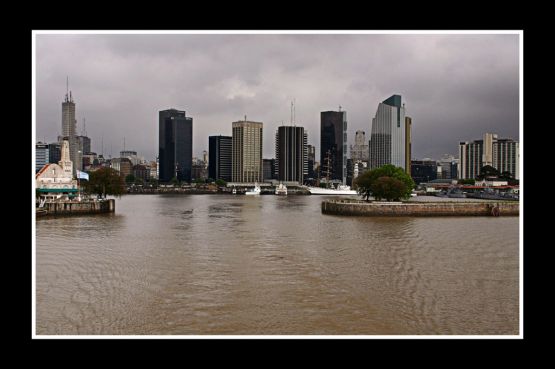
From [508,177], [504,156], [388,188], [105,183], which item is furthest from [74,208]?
[504,156]

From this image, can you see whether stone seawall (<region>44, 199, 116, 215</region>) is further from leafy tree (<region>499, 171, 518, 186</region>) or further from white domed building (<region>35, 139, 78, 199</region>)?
leafy tree (<region>499, 171, 518, 186</region>)

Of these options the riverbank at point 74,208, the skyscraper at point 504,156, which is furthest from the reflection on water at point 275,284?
the skyscraper at point 504,156

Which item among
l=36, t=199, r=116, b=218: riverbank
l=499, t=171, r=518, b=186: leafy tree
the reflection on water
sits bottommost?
the reflection on water

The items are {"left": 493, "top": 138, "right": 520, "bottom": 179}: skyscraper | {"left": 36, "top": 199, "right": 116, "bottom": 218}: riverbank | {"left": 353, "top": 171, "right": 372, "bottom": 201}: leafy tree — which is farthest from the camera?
{"left": 493, "top": 138, "right": 520, "bottom": 179}: skyscraper

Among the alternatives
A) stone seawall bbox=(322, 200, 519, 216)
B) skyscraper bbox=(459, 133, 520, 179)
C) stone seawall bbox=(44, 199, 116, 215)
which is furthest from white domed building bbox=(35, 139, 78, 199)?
skyscraper bbox=(459, 133, 520, 179)

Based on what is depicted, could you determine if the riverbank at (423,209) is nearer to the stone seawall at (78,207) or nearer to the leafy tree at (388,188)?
the leafy tree at (388,188)

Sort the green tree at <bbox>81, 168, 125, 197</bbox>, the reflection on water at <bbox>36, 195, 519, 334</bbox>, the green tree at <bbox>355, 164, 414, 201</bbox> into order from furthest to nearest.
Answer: the green tree at <bbox>355, 164, 414, 201</bbox> < the green tree at <bbox>81, 168, 125, 197</bbox> < the reflection on water at <bbox>36, 195, 519, 334</bbox>
